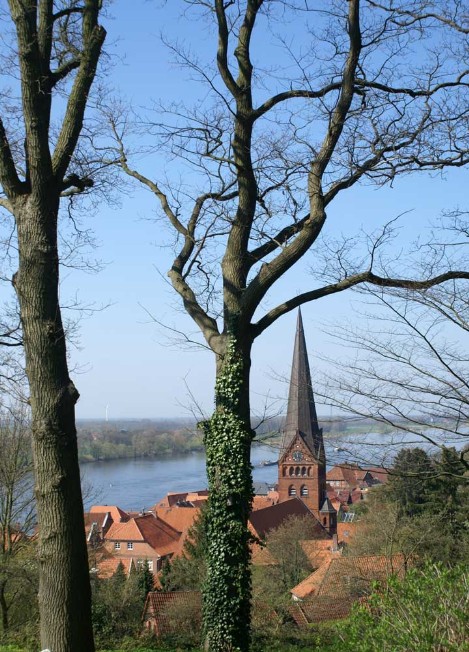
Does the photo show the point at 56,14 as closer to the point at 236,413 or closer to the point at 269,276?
the point at 269,276

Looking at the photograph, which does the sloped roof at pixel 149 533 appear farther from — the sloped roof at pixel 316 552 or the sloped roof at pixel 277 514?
the sloped roof at pixel 316 552

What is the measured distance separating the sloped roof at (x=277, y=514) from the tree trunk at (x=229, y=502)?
1242 inches

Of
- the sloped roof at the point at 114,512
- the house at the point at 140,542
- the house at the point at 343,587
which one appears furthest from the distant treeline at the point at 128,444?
the house at the point at 343,587

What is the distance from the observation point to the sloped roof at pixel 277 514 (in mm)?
37609

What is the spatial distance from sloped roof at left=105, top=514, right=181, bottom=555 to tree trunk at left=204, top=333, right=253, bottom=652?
31.8m

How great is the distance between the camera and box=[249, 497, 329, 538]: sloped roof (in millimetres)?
37609

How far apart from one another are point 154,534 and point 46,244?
118 ft

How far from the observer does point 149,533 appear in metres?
37.7

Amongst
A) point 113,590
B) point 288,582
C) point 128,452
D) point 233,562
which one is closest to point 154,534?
point 288,582

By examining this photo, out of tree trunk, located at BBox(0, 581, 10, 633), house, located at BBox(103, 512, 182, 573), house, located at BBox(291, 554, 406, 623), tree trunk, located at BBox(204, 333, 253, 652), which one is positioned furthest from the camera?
house, located at BBox(103, 512, 182, 573)

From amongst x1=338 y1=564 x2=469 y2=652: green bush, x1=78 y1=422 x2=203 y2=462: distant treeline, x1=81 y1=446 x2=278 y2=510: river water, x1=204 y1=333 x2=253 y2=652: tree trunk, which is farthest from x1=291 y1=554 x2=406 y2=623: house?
x1=78 y1=422 x2=203 y2=462: distant treeline

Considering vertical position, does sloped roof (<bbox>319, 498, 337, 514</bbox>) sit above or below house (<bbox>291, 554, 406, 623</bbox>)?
below

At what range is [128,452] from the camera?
86000 mm

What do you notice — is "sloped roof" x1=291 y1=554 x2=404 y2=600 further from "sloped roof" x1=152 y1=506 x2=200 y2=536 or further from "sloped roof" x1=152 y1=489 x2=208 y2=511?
"sloped roof" x1=152 y1=489 x2=208 y2=511
